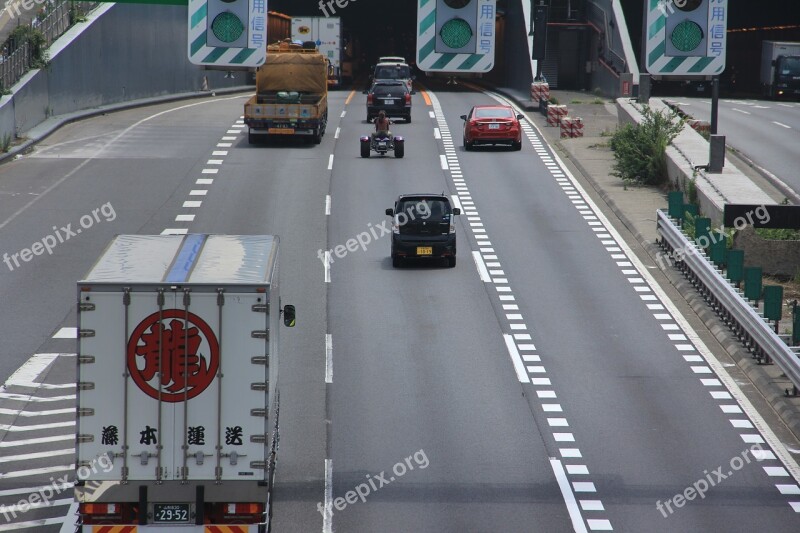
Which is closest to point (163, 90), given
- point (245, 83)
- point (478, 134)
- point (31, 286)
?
point (245, 83)

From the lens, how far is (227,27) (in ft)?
47.0

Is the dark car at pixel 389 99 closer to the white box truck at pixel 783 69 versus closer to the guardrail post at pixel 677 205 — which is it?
the guardrail post at pixel 677 205

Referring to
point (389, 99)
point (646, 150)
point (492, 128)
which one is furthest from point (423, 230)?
point (389, 99)

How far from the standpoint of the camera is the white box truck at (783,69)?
7619 cm

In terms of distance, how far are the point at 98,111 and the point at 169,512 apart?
45.1 metres

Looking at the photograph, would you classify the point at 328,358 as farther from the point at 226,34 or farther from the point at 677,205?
the point at 677,205

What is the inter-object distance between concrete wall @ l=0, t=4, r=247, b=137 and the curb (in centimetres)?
44

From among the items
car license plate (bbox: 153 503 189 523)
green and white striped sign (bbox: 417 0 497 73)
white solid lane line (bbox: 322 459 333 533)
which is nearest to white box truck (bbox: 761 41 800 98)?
white solid lane line (bbox: 322 459 333 533)

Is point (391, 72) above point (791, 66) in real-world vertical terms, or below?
below

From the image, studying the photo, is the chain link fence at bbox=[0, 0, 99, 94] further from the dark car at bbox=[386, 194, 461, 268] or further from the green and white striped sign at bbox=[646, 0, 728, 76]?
the green and white striped sign at bbox=[646, 0, 728, 76]

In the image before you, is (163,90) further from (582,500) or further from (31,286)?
(582,500)

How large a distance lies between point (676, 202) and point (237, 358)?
69.0 ft

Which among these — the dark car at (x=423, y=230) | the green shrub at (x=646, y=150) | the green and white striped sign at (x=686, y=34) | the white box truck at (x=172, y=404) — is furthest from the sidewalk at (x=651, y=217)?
the white box truck at (x=172, y=404)

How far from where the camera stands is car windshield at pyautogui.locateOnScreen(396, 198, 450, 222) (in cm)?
3103
